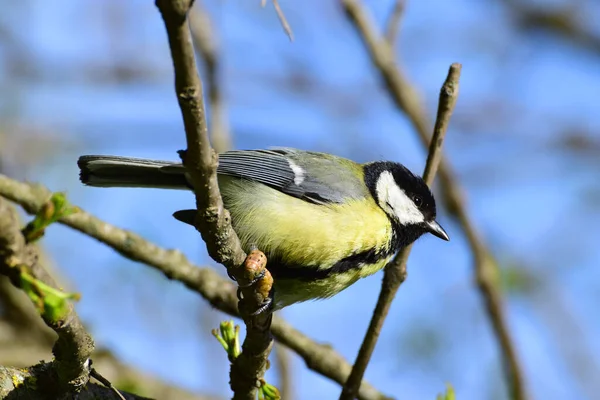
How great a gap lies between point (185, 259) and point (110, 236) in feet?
1.30

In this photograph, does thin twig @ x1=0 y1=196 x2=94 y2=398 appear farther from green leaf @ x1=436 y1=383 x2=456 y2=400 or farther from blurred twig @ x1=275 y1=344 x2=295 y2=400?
blurred twig @ x1=275 y1=344 x2=295 y2=400

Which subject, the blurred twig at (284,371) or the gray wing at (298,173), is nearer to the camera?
the gray wing at (298,173)

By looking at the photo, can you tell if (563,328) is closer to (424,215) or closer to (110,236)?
(424,215)

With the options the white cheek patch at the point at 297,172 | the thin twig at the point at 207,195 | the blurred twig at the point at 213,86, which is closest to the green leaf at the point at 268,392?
the thin twig at the point at 207,195

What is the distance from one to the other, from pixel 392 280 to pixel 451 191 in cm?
143

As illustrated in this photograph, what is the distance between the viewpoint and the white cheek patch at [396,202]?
3.58 metres

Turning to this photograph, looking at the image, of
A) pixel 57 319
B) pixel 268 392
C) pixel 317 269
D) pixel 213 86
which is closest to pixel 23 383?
pixel 57 319

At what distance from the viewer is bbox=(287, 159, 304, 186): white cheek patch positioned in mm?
3387

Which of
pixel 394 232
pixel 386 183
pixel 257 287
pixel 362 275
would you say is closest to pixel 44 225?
pixel 257 287

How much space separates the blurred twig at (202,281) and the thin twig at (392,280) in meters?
0.38

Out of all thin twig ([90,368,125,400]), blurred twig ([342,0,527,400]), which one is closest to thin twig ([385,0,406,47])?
blurred twig ([342,0,527,400])

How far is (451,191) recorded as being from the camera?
4.39 meters

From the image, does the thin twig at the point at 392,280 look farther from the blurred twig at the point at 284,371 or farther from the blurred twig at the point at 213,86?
the blurred twig at the point at 213,86

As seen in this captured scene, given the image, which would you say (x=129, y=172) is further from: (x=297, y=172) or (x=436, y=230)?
(x=436, y=230)
